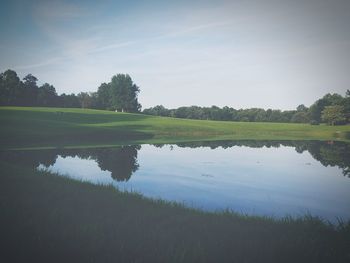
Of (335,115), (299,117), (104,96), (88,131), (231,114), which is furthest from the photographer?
(231,114)

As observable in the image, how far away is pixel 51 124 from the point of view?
59.3 meters

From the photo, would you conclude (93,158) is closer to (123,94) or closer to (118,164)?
(118,164)

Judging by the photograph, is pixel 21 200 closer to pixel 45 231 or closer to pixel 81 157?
pixel 45 231

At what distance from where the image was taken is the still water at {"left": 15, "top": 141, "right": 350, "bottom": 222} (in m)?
15.9

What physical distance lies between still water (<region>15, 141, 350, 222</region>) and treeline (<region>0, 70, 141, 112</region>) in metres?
91.8

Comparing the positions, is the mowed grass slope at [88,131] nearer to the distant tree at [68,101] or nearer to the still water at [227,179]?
the still water at [227,179]

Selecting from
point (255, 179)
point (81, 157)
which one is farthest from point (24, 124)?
point (255, 179)

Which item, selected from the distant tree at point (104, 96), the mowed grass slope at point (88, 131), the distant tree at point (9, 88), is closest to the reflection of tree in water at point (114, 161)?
the mowed grass slope at point (88, 131)

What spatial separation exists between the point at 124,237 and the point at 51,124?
56152 millimetres

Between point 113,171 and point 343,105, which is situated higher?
point 343,105

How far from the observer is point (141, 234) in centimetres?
900

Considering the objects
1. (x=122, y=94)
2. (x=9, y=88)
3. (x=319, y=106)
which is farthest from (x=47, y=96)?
(x=319, y=106)

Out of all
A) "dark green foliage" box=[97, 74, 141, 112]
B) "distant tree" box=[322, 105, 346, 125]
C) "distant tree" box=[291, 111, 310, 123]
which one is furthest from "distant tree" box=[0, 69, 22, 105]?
"distant tree" box=[291, 111, 310, 123]

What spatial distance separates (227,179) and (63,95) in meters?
136
